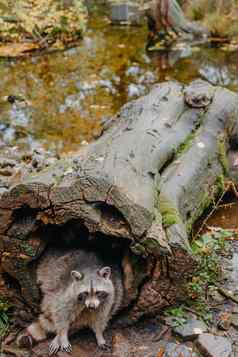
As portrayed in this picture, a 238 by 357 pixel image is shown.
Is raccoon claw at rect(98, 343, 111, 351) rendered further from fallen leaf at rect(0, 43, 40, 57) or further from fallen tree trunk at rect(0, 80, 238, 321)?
fallen leaf at rect(0, 43, 40, 57)

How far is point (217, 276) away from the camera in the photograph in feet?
14.0

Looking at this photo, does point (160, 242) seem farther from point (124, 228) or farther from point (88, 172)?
point (88, 172)

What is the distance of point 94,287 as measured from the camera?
3.45 meters

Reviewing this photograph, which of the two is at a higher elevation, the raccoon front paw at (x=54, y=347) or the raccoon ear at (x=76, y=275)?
the raccoon ear at (x=76, y=275)

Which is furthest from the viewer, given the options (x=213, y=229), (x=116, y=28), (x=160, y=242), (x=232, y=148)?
(x=116, y=28)

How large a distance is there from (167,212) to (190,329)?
0.82m

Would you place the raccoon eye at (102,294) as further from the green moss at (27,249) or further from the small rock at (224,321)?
the small rock at (224,321)

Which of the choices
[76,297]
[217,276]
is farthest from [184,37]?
[76,297]

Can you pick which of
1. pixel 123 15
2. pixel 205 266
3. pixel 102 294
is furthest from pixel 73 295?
pixel 123 15

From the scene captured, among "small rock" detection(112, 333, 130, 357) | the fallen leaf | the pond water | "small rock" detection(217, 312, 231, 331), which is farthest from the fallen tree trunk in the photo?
the fallen leaf

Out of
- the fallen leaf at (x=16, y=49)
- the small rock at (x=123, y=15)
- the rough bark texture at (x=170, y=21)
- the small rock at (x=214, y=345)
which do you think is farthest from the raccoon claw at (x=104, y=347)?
the small rock at (x=123, y=15)

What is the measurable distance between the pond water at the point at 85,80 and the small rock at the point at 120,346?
12.4 feet

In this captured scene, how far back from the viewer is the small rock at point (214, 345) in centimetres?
354

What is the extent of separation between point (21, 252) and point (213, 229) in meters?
2.03
